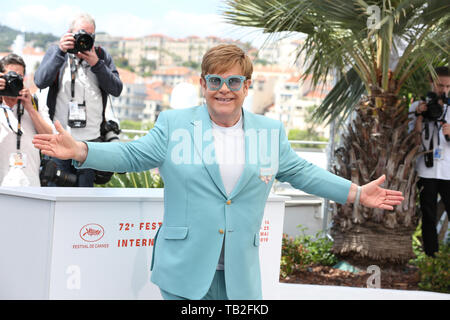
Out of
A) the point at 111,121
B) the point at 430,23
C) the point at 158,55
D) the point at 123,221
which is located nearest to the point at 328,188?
the point at 123,221

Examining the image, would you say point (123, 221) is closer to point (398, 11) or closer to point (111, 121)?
point (111, 121)

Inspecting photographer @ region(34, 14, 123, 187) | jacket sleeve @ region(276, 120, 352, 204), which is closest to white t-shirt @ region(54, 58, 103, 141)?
photographer @ region(34, 14, 123, 187)

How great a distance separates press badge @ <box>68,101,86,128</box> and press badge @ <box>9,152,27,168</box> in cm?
38

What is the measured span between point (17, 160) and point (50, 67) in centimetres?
66

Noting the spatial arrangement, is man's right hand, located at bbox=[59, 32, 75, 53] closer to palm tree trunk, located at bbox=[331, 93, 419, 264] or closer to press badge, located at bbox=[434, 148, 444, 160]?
palm tree trunk, located at bbox=[331, 93, 419, 264]

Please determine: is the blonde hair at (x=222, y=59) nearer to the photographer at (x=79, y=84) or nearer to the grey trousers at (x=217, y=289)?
the grey trousers at (x=217, y=289)

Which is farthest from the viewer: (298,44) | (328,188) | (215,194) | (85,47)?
(298,44)

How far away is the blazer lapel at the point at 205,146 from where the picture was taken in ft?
7.61

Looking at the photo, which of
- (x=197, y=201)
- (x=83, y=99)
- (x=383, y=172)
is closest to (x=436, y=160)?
(x=383, y=172)

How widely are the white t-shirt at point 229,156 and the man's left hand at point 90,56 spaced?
2.04m

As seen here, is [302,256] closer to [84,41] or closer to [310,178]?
[84,41]

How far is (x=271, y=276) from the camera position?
3561 mm

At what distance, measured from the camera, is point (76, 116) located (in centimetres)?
422

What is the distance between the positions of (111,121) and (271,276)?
1639 millimetres
